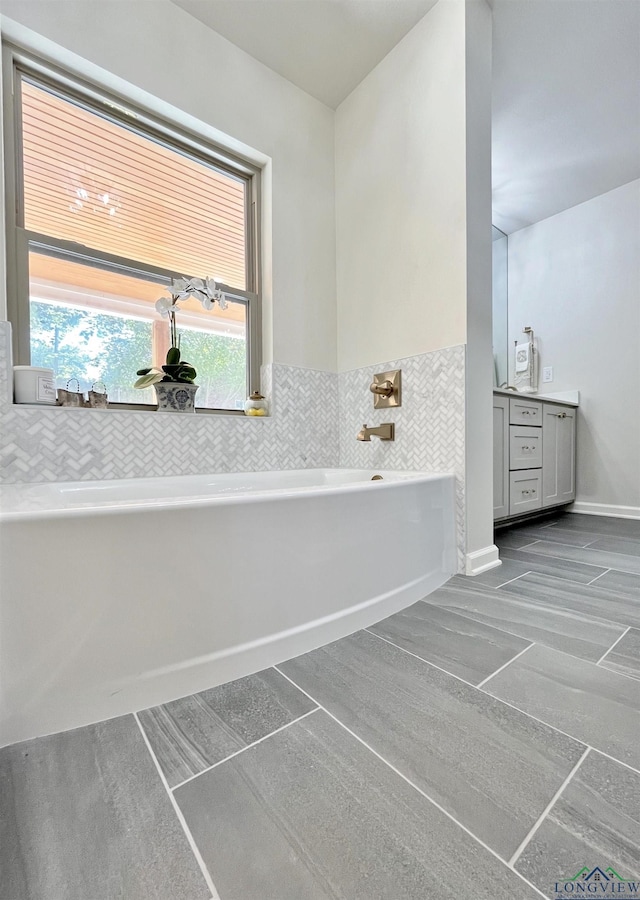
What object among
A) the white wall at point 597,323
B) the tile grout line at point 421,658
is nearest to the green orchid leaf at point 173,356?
the tile grout line at point 421,658

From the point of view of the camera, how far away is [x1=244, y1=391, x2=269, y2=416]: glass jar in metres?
2.12

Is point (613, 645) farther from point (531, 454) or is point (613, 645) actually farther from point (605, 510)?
point (605, 510)

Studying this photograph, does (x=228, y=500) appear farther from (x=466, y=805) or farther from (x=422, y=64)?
(x=422, y=64)

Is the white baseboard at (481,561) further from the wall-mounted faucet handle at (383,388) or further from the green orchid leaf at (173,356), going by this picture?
the green orchid leaf at (173,356)

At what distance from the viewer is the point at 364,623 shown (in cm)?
125

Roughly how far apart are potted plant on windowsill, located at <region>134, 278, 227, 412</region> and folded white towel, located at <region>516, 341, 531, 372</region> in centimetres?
282

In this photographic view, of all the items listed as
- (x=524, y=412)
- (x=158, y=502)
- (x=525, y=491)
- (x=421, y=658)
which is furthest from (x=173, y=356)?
(x=525, y=491)

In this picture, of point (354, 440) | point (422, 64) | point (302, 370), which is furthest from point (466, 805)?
point (422, 64)

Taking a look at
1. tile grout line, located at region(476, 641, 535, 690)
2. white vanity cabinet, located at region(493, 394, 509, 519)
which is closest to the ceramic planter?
tile grout line, located at region(476, 641, 535, 690)

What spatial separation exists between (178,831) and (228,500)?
1.97 feet

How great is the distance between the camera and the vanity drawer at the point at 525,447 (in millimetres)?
2415

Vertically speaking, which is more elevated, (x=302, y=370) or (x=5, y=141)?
(x=5, y=141)

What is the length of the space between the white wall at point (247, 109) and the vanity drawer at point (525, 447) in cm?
119

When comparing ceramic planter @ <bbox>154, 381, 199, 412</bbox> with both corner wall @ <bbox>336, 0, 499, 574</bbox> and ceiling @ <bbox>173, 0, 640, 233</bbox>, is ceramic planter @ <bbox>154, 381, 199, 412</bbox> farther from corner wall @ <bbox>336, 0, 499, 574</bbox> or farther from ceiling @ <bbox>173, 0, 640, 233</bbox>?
ceiling @ <bbox>173, 0, 640, 233</bbox>
